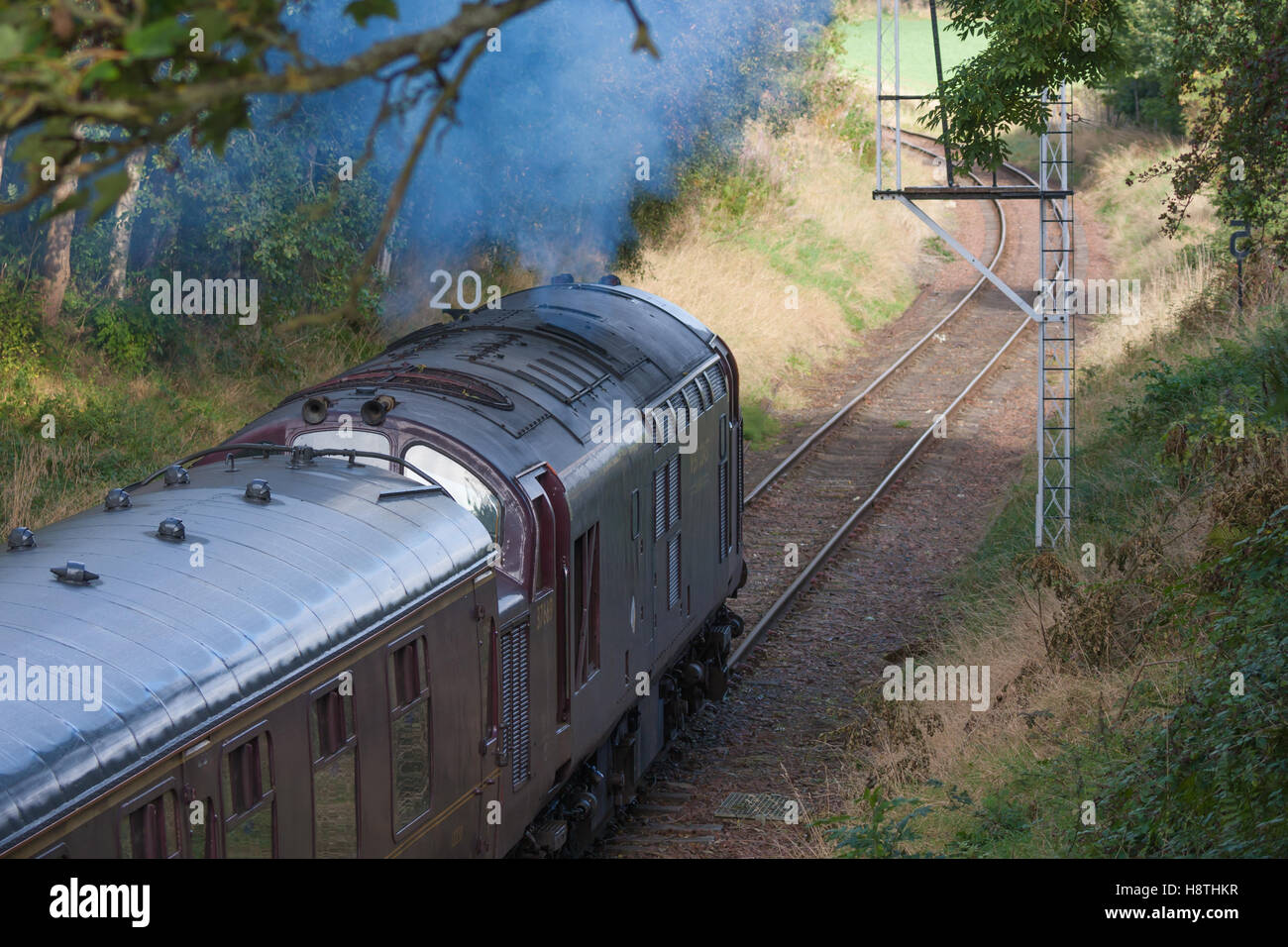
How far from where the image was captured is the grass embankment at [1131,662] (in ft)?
23.0

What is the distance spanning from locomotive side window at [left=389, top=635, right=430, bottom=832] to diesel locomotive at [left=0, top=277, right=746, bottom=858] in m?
0.02

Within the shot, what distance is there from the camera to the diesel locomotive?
4.71 m

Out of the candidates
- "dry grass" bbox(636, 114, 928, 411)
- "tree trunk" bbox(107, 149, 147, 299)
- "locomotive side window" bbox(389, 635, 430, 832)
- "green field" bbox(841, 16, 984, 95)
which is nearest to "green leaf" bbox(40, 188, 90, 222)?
"locomotive side window" bbox(389, 635, 430, 832)

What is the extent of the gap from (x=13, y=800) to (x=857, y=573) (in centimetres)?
1267

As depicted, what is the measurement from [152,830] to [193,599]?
100 centimetres

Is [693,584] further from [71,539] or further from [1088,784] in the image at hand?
[71,539]

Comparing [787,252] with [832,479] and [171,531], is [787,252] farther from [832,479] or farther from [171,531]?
[171,531]

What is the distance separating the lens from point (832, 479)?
19375 mm

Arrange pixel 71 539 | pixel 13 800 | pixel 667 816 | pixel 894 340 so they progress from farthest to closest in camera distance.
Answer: pixel 894 340 → pixel 667 816 → pixel 71 539 → pixel 13 800

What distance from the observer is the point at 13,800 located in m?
4.10

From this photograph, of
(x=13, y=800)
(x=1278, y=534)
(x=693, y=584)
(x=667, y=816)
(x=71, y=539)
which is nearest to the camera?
(x=13, y=800)

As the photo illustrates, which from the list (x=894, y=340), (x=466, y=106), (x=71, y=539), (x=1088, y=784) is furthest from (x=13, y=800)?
(x=894, y=340)
